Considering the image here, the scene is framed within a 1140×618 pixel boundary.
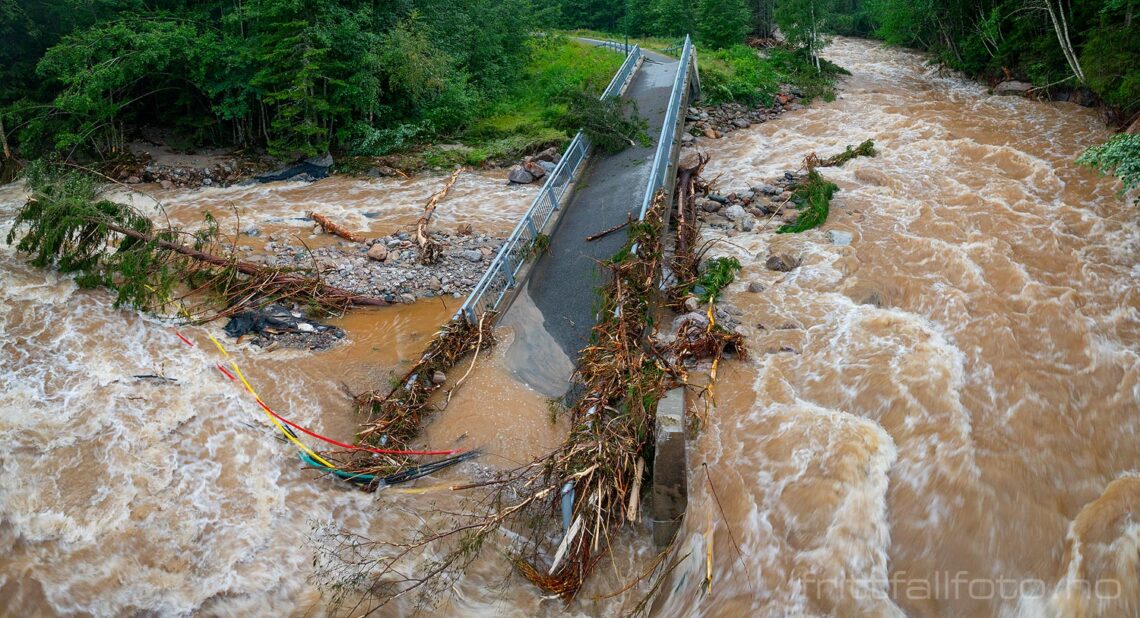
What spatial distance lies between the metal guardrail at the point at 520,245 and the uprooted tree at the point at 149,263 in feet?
8.72

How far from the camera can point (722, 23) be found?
31.3 metres

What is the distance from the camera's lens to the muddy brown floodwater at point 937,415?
6.72m

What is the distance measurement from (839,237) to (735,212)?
2585mm

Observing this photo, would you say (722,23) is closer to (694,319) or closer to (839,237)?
(839,237)

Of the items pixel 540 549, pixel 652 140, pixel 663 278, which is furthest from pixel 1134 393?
pixel 652 140

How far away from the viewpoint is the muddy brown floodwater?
672 centimetres

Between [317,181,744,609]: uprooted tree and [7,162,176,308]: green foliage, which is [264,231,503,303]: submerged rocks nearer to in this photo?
[7,162,176,308]: green foliage

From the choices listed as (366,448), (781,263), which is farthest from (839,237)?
(366,448)

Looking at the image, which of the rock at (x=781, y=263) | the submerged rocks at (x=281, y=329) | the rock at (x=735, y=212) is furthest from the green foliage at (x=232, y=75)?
the rock at (x=781, y=263)

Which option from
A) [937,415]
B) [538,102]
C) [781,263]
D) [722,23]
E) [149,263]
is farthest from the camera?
[722,23]

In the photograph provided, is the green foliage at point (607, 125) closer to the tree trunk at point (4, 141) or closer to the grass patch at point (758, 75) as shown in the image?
the grass patch at point (758, 75)

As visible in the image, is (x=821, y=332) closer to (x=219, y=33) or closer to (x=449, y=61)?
(x=449, y=61)

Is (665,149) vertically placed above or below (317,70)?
below

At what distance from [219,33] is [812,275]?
723 inches
